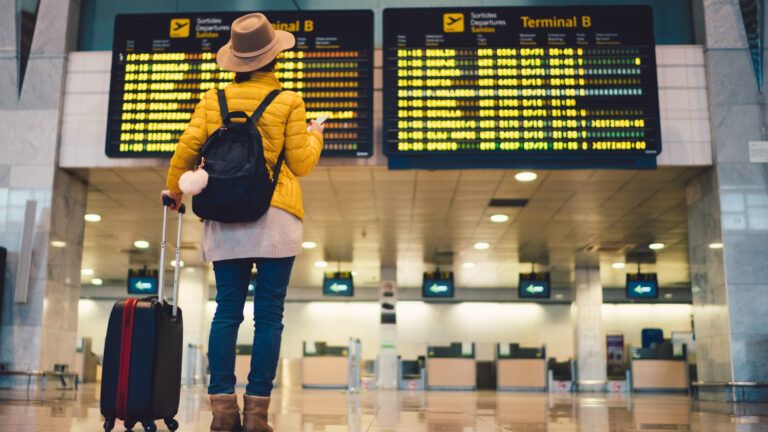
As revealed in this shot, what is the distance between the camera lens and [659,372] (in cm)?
1756

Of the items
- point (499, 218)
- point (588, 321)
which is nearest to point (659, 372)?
point (588, 321)

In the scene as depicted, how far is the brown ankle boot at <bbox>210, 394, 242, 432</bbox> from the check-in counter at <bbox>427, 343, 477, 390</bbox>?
16461 millimetres

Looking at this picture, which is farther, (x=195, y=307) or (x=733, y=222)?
(x=195, y=307)

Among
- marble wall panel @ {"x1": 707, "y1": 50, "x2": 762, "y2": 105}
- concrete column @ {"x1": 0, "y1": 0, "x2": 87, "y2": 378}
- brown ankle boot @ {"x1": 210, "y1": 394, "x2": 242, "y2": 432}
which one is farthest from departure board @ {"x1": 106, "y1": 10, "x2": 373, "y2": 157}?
brown ankle boot @ {"x1": 210, "y1": 394, "x2": 242, "y2": 432}

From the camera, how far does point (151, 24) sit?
855 centimetres

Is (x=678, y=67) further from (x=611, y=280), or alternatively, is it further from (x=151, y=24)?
(x=611, y=280)

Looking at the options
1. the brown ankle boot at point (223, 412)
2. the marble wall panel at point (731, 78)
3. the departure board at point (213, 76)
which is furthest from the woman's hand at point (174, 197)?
the marble wall panel at point (731, 78)

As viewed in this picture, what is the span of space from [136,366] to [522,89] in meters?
6.11

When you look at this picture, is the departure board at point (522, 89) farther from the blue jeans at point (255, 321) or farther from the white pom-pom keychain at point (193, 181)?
the white pom-pom keychain at point (193, 181)

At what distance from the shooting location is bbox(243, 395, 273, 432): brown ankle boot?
9.64 feet

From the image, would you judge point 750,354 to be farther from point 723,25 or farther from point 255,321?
point 255,321

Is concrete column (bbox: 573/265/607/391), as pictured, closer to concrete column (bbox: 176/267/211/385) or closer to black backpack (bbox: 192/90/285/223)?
concrete column (bbox: 176/267/211/385)

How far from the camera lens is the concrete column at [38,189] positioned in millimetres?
8695

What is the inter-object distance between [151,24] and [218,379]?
6.54 metres
